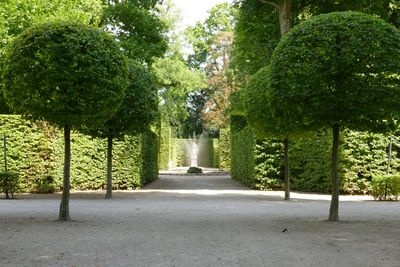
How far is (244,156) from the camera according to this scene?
24188 mm

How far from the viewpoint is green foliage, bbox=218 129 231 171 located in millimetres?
38875

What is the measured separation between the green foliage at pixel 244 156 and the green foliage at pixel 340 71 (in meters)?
11.7

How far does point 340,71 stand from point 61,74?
5314 mm

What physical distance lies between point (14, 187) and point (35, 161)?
1776mm

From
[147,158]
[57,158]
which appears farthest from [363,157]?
[57,158]

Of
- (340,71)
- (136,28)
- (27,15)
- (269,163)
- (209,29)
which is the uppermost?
(209,29)

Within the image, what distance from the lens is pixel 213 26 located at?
50.5 m

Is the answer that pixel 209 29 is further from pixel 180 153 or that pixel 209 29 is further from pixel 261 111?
pixel 261 111

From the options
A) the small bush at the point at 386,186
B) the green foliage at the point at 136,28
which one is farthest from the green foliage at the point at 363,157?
the green foliage at the point at 136,28

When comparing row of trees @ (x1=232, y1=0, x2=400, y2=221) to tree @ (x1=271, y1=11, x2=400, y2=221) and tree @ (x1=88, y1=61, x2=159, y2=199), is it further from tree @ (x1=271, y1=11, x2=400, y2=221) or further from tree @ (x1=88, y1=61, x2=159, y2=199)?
tree @ (x1=88, y1=61, x2=159, y2=199)

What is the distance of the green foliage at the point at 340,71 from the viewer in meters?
9.23

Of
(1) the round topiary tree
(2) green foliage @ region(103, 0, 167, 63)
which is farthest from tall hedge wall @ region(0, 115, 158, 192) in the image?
(2) green foliage @ region(103, 0, 167, 63)

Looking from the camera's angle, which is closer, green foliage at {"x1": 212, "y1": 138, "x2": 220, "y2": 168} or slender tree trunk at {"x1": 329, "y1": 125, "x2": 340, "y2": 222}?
slender tree trunk at {"x1": 329, "y1": 125, "x2": 340, "y2": 222}

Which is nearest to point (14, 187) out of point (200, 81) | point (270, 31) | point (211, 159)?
point (270, 31)
